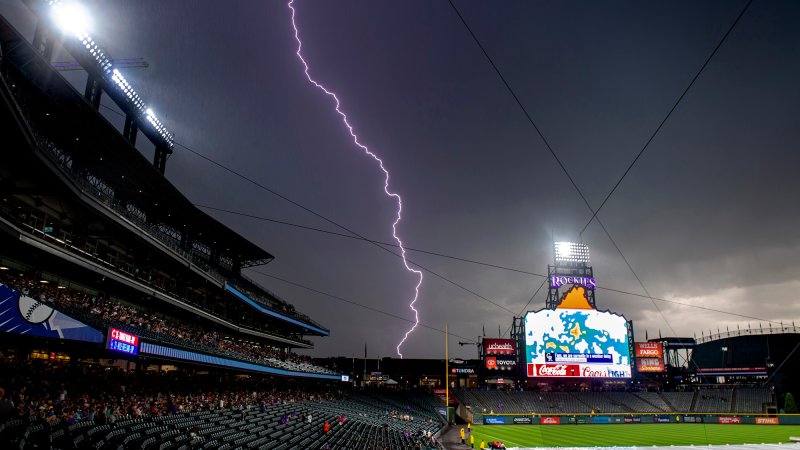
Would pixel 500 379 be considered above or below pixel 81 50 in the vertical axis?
below

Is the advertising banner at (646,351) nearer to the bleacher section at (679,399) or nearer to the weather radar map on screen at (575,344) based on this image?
the bleacher section at (679,399)

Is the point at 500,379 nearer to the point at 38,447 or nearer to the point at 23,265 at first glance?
the point at 23,265

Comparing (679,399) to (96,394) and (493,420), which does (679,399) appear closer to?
(493,420)

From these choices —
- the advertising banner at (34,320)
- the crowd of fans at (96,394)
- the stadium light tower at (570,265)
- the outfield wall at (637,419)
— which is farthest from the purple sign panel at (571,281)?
the advertising banner at (34,320)

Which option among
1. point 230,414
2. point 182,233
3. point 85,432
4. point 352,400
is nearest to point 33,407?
point 85,432

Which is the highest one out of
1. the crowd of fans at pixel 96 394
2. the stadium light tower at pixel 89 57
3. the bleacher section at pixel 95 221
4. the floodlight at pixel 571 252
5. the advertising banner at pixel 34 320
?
the stadium light tower at pixel 89 57

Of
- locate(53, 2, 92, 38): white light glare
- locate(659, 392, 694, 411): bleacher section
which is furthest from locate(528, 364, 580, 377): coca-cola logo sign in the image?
locate(53, 2, 92, 38): white light glare
